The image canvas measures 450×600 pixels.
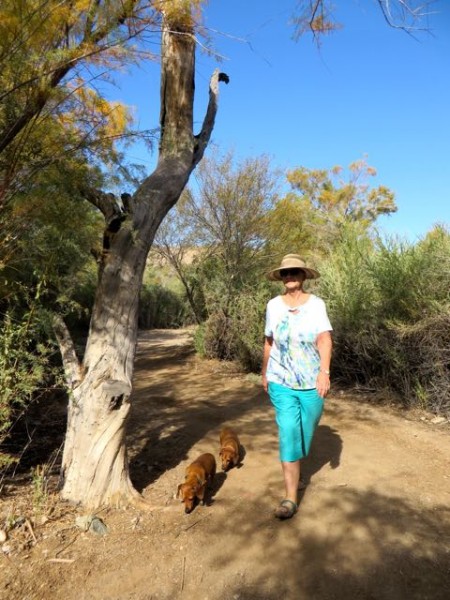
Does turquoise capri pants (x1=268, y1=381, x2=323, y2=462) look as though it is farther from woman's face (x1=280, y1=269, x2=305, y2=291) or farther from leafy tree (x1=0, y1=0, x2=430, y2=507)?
leafy tree (x1=0, y1=0, x2=430, y2=507)

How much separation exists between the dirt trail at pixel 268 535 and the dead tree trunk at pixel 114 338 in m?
0.25

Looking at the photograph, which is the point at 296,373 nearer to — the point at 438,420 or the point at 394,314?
the point at 438,420

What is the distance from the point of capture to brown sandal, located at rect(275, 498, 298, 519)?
9.89 feet

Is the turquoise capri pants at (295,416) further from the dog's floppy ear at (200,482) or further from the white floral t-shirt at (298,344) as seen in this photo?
the dog's floppy ear at (200,482)

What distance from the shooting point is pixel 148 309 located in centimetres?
1988

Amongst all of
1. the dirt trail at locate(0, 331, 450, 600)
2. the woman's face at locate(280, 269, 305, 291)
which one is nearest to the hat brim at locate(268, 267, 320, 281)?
the woman's face at locate(280, 269, 305, 291)

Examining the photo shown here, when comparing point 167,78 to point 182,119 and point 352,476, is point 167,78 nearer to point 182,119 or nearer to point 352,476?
point 182,119

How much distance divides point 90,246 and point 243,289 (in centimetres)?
597

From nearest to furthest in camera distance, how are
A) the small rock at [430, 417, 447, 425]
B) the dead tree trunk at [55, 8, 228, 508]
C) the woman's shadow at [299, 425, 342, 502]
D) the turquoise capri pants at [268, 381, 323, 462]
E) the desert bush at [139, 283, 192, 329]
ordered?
the turquoise capri pants at [268, 381, 323, 462]
the dead tree trunk at [55, 8, 228, 508]
the woman's shadow at [299, 425, 342, 502]
the small rock at [430, 417, 447, 425]
the desert bush at [139, 283, 192, 329]

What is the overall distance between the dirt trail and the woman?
1.16ft

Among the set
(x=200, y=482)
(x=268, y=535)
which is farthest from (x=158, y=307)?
(x=268, y=535)

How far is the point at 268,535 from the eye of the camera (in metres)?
2.86

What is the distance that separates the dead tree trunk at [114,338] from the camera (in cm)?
320

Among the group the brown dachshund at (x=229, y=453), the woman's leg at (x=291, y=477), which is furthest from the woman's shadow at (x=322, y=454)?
the brown dachshund at (x=229, y=453)
